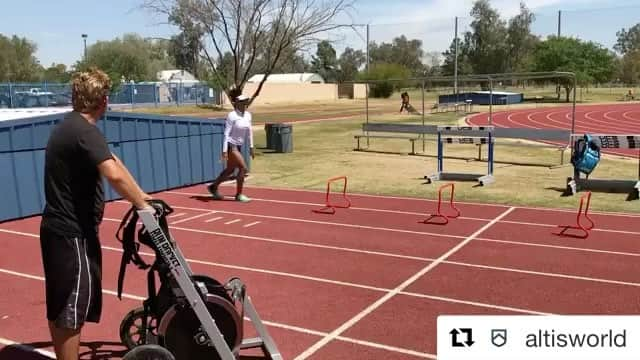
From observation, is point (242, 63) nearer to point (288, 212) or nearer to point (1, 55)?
point (288, 212)

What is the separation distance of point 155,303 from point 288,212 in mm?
6425

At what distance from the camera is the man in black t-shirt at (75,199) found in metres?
3.49

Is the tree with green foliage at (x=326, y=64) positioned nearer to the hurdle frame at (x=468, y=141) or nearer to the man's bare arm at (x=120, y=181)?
the hurdle frame at (x=468, y=141)

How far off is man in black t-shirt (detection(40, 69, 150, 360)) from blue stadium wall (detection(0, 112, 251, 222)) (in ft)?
23.2

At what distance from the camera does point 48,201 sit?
360 cm

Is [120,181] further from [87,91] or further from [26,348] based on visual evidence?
[26,348]

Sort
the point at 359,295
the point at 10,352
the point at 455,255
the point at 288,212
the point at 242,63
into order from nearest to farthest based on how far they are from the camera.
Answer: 1. the point at 10,352
2. the point at 359,295
3. the point at 455,255
4. the point at 288,212
5. the point at 242,63

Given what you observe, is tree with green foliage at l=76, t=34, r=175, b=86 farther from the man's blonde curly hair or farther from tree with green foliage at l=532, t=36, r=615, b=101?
the man's blonde curly hair

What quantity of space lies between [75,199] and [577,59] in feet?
203

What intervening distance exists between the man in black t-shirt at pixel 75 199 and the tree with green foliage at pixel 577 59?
192ft

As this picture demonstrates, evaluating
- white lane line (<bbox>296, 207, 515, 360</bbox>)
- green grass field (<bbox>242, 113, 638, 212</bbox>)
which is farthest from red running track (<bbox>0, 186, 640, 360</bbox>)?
green grass field (<bbox>242, 113, 638, 212</bbox>)

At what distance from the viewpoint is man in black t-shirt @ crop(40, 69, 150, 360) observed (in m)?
3.49

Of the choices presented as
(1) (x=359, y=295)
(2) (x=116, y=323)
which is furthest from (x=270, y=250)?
(2) (x=116, y=323)

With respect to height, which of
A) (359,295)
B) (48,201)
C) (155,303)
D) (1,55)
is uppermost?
(1,55)
